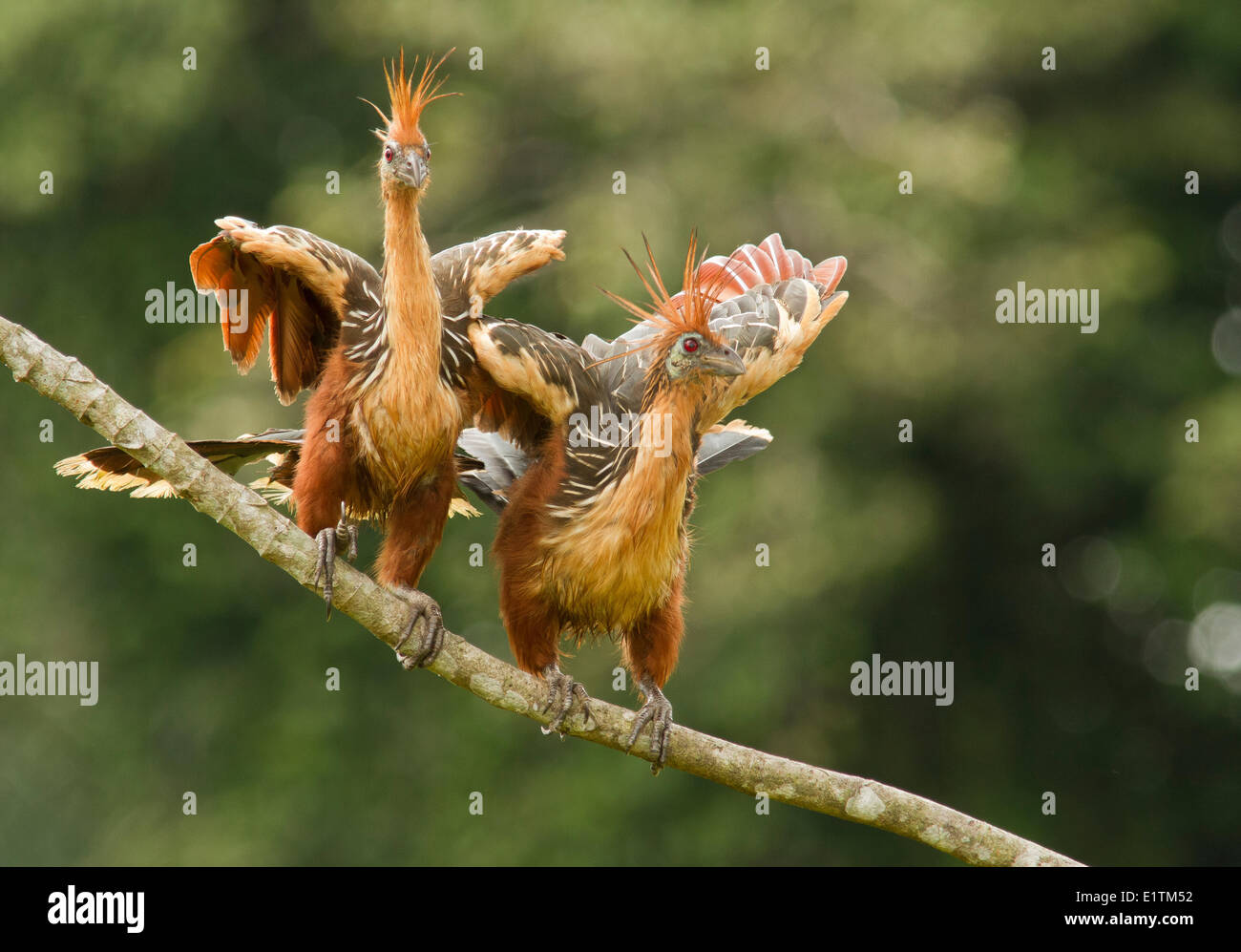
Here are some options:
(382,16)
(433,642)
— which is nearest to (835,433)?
(382,16)

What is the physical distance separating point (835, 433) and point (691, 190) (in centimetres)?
210

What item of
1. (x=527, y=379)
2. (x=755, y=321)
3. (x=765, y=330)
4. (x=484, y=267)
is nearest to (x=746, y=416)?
(x=755, y=321)

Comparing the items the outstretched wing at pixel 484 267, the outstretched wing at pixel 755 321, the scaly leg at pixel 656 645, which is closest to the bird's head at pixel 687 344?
the outstretched wing at pixel 755 321

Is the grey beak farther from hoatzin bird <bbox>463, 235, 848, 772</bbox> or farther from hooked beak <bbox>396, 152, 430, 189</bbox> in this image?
hoatzin bird <bbox>463, 235, 848, 772</bbox>

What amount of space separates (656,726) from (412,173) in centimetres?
196

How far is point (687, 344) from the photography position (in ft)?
17.4

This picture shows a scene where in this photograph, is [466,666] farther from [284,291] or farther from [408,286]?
[284,291]

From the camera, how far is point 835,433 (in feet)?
38.4

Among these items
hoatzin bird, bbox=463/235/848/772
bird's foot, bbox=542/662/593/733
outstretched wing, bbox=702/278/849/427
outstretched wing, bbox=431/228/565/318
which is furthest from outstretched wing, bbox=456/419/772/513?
bird's foot, bbox=542/662/593/733

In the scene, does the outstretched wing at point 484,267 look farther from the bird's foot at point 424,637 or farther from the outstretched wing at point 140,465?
the bird's foot at point 424,637

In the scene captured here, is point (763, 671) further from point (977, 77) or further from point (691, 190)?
point (977, 77)

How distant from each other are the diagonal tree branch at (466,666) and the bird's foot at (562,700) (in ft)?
0.08

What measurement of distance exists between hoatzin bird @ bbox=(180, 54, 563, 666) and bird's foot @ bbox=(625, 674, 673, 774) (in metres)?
0.74

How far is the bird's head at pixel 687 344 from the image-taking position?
5273mm
